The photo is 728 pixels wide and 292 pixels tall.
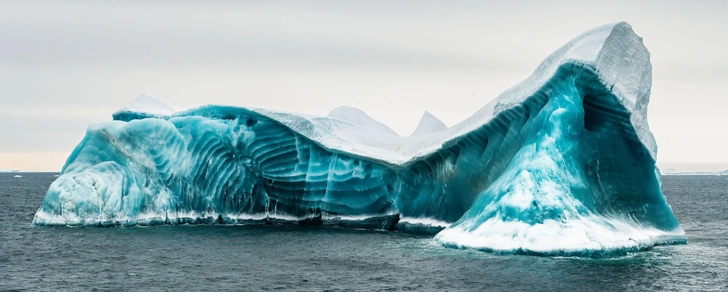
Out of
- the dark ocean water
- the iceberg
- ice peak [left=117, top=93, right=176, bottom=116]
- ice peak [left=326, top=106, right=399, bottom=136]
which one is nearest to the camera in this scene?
the dark ocean water

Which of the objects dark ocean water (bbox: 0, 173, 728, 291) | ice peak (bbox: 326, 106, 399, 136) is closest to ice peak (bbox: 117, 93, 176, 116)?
ice peak (bbox: 326, 106, 399, 136)

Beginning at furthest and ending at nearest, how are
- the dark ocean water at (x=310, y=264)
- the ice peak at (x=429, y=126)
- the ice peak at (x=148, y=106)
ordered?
1. the ice peak at (x=429, y=126)
2. the ice peak at (x=148, y=106)
3. the dark ocean water at (x=310, y=264)

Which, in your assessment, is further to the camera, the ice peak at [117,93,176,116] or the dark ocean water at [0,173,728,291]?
the ice peak at [117,93,176,116]

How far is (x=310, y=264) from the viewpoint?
21.6 meters

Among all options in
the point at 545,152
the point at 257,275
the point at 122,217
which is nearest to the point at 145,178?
the point at 122,217

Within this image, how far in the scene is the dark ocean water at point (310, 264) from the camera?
1834 centimetres

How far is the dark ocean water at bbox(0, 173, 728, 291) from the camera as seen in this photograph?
60.2 ft

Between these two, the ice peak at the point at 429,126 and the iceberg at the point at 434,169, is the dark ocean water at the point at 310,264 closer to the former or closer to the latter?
the iceberg at the point at 434,169

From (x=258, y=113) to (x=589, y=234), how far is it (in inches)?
576

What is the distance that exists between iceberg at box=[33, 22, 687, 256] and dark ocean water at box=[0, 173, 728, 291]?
3.88 ft

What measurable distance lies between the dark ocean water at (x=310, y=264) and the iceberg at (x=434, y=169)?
118cm

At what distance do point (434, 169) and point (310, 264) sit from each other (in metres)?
8.50

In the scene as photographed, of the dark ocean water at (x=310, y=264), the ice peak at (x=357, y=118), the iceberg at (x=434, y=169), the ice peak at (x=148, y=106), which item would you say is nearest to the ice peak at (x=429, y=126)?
the ice peak at (x=357, y=118)

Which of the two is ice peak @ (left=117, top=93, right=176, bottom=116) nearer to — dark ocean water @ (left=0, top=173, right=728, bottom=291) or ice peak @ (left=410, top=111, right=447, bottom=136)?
dark ocean water @ (left=0, top=173, right=728, bottom=291)
